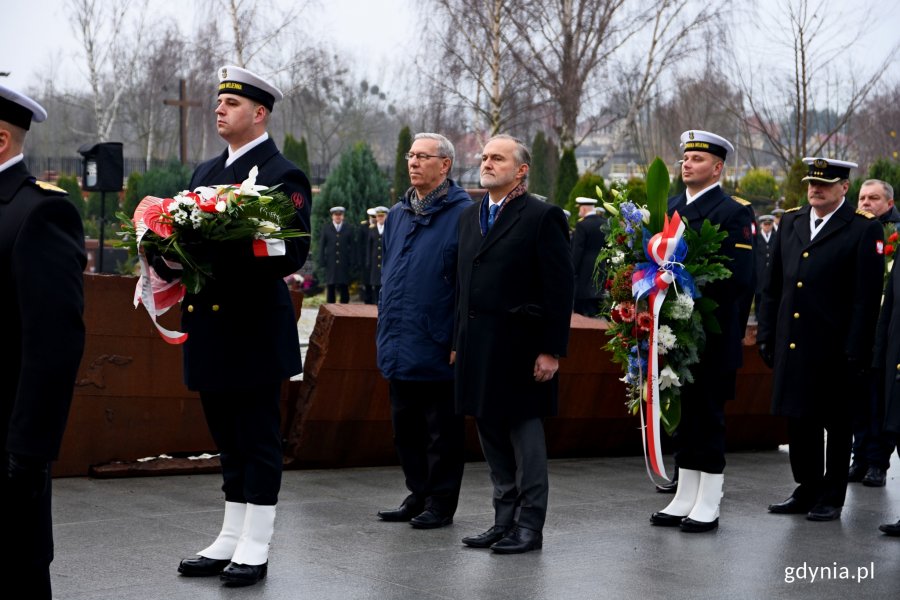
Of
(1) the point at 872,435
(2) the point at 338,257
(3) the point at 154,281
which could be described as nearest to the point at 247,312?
(3) the point at 154,281

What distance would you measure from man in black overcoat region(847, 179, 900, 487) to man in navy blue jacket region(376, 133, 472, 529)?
3.04m

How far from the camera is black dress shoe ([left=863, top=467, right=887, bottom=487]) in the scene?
28.0 ft

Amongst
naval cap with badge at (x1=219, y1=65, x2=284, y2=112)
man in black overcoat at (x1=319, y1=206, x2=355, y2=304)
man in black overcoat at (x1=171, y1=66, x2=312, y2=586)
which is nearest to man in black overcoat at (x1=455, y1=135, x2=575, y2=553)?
man in black overcoat at (x1=171, y1=66, x2=312, y2=586)

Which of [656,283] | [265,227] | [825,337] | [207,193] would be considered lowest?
[825,337]

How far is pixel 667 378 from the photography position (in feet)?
22.3

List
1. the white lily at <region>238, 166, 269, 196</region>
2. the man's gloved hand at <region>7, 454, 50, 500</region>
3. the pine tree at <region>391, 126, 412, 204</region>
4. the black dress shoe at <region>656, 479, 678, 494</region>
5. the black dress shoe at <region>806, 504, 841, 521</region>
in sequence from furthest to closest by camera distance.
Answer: the pine tree at <region>391, 126, 412, 204</region> < the black dress shoe at <region>656, 479, 678, 494</region> < the black dress shoe at <region>806, 504, 841, 521</region> < the white lily at <region>238, 166, 269, 196</region> < the man's gloved hand at <region>7, 454, 50, 500</region>

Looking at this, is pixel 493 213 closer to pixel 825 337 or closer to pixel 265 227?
pixel 265 227

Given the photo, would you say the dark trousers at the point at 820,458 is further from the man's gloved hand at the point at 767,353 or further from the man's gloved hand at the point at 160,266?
the man's gloved hand at the point at 160,266

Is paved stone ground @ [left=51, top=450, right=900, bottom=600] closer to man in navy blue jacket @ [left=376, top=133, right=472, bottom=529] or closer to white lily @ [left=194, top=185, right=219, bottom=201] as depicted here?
man in navy blue jacket @ [left=376, top=133, right=472, bottom=529]

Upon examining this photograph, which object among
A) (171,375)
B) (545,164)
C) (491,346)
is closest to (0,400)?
(491,346)

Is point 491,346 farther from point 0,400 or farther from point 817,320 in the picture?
point 0,400

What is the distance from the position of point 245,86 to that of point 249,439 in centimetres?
149

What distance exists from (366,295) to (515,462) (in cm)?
2153

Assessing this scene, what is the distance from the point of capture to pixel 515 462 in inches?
259
